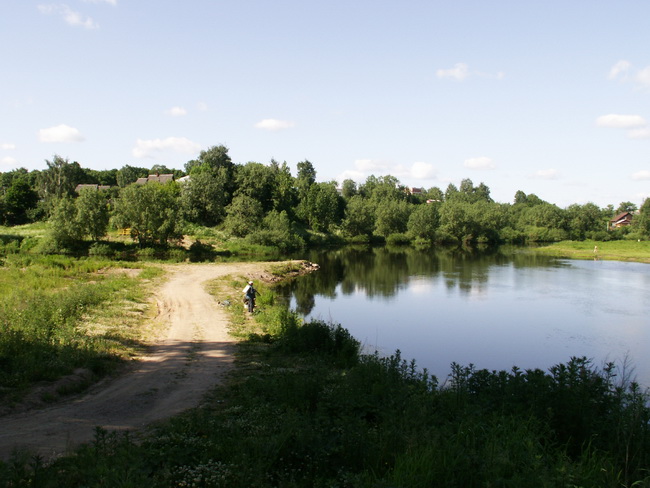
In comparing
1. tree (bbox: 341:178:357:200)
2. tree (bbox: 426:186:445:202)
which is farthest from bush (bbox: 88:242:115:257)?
tree (bbox: 426:186:445:202)

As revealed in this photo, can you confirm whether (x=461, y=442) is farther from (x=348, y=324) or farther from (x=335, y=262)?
(x=335, y=262)

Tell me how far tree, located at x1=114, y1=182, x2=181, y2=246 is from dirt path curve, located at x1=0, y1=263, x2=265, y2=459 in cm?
2783

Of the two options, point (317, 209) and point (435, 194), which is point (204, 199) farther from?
point (435, 194)

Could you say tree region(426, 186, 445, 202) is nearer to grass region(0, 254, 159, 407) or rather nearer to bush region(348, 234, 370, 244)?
bush region(348, 234, 370, 244)

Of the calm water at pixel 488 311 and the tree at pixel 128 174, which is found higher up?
the tree at pixel 128 174

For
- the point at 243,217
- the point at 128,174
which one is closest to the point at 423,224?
the point at 243,217

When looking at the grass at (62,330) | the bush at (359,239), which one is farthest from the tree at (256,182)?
the grass at (62,330)

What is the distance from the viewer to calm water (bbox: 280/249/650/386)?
18203 mm

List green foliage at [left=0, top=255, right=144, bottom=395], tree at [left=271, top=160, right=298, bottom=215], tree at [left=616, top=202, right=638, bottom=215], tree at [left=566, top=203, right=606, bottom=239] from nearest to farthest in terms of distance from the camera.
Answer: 1. green foliage at [left=0, top=255, right=144, bottom=395]
2. tree at [left=271, top=160, right=298, bottom=215]
3. tree at [left=566, top=203, right=606, bottom=239]
4. tree at [left=616, top=202, right=638, bottom=215]

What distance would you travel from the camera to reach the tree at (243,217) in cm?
5781

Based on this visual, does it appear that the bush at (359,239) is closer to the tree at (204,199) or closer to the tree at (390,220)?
the tree at (390,220)

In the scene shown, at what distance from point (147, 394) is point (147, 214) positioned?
1482 inches

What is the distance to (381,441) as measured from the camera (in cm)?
631

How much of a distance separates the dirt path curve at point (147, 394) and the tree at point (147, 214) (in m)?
27.8
